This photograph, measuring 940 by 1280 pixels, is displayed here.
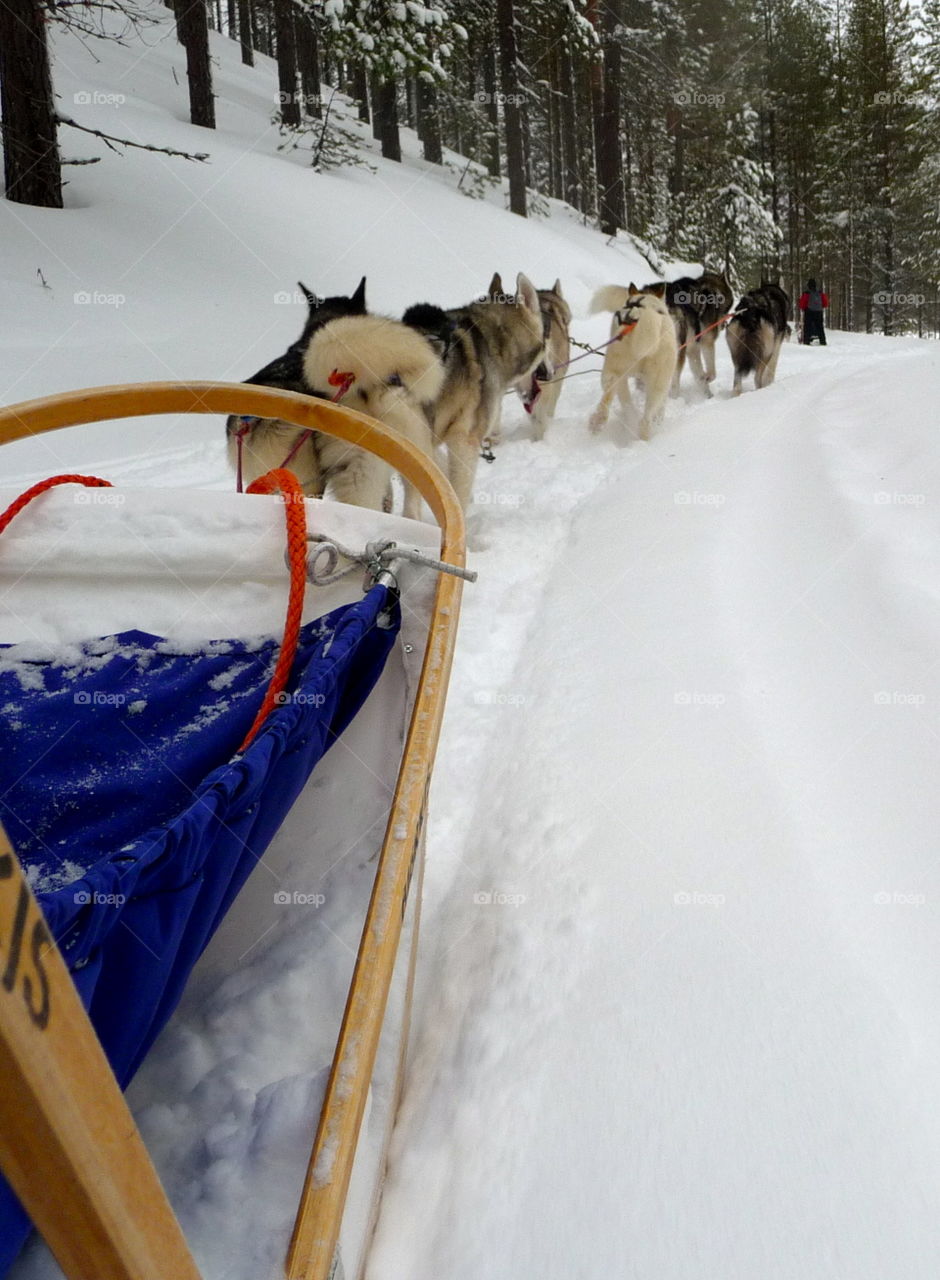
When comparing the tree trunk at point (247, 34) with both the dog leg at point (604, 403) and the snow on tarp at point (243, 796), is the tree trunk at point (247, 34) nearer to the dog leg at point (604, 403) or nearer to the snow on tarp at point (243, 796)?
the dog leg at point (604, 403)

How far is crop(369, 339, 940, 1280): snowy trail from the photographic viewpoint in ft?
3.35

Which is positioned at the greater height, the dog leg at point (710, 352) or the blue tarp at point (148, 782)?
the dog leg at point (710, 352)

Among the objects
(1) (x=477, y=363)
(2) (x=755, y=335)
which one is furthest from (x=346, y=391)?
(2) (x=755, y=335)

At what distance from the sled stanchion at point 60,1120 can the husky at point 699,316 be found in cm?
798

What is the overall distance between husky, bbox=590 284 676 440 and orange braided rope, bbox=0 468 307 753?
13.8ft

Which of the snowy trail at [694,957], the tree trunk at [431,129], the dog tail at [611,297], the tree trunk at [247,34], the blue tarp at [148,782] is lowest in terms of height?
the snowy trail at [694,957]

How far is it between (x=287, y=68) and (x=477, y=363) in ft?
40.0

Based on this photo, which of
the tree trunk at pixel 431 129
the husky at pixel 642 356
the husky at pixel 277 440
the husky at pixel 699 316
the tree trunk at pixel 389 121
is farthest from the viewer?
the tree trunk at pixel 431 129

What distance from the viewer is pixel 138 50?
16.0 metres

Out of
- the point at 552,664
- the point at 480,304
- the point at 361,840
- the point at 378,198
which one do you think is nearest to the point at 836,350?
the point at 378,198

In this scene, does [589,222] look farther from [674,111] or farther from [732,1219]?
[732,1219]

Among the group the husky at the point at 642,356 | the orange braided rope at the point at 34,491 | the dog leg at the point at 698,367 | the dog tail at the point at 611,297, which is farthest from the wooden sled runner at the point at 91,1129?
the dog leg at the point at 698,367

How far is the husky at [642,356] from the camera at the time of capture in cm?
556

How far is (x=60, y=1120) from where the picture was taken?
1.25ft
